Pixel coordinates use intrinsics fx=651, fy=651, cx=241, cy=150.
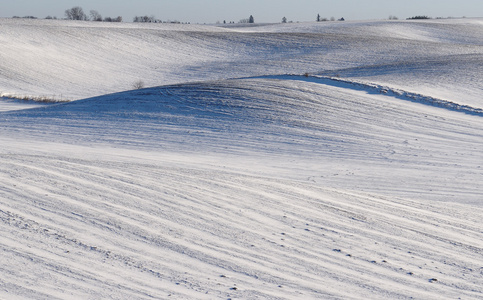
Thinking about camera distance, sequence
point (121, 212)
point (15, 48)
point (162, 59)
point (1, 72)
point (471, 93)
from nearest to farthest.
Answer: point (121, 212)
point (471, 93)
point (1, 72)
point (15, 48)
point (162, 59)

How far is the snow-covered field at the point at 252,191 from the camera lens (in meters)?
6.24

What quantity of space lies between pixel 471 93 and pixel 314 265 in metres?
18.2

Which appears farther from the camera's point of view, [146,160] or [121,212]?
[146,160]

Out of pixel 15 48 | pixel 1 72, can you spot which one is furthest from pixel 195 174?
pixel 15 48

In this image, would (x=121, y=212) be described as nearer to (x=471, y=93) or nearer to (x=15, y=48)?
(x=471, y=93)

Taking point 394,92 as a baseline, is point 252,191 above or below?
below

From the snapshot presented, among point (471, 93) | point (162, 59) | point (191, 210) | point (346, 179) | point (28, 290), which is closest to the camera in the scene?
point (28, 290)

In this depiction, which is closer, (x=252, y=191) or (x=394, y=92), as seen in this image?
(x=252, y=191)

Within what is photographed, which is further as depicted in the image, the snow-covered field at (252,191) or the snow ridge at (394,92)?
the snow ridge at (394,92)

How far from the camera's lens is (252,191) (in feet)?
31.2

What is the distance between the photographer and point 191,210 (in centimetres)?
821

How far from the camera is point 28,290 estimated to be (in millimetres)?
5406

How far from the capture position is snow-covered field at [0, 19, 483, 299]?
6242mm

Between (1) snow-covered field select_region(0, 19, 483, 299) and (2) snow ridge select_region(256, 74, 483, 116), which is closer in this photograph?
(1) snow-covered field select_region(0, 19, 483, 299)
